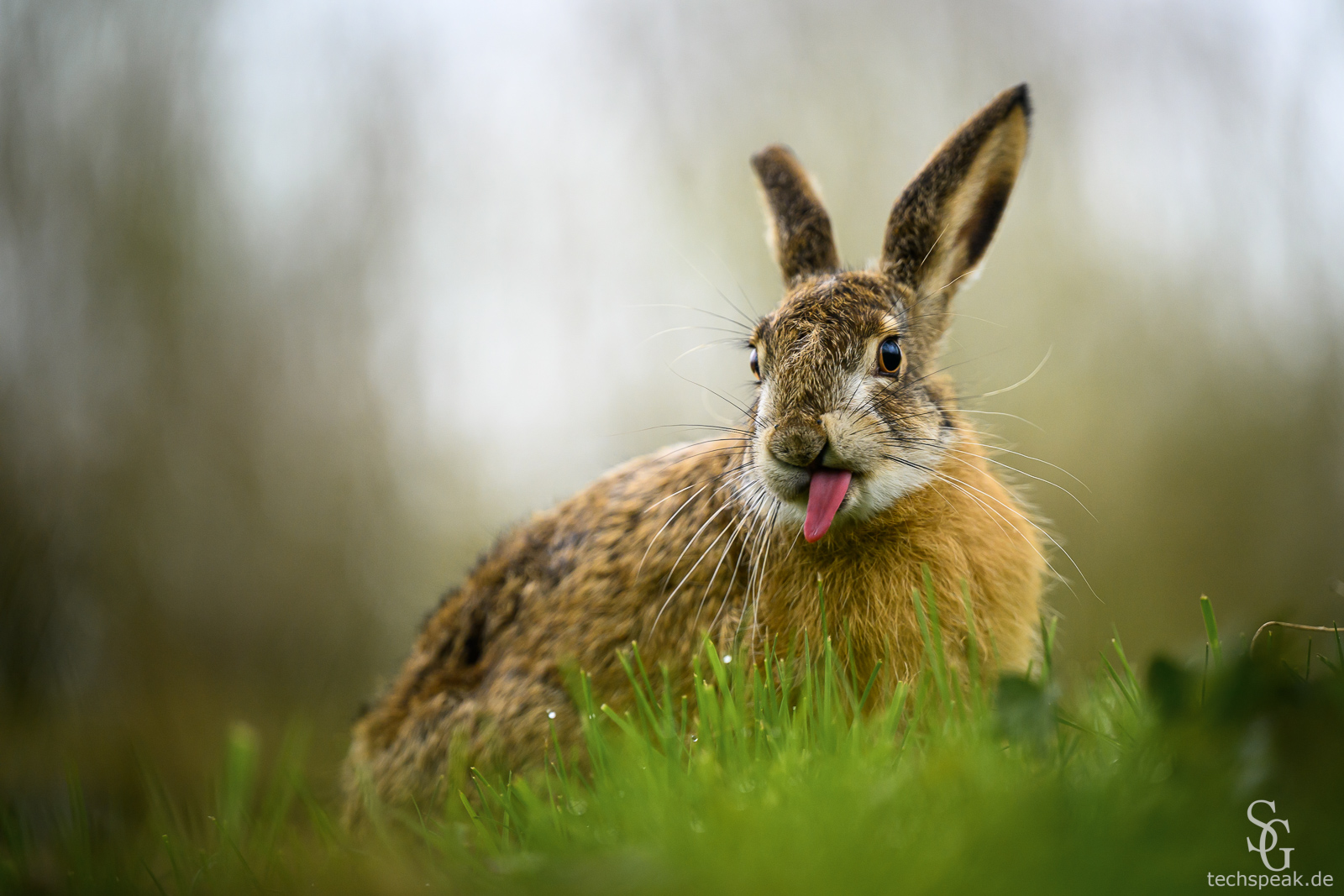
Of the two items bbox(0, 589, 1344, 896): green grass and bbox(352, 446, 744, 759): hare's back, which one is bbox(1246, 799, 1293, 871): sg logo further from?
bbox(352, 446, 744, 759): hare's back

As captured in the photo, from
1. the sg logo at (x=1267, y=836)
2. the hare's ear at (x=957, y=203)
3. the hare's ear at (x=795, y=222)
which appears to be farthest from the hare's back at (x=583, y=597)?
the sg logo at (x=1267, y=836)

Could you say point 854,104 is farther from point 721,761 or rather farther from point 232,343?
point 721,761

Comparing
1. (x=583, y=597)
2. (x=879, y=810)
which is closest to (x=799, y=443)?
(x=583, y=597)

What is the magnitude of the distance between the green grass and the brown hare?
1.90ft

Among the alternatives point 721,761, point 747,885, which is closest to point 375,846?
point 721,761

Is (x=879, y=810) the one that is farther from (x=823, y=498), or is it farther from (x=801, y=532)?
(x=801, y=532)

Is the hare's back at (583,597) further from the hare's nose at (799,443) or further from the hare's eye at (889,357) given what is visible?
the hare's eye at (889,357)

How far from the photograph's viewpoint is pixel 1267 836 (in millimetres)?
1198

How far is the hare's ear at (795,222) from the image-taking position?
3.33 m

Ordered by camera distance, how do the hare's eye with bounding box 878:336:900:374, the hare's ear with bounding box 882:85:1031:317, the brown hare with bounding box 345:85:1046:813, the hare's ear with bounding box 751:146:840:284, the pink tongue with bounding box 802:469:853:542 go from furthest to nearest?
the hare's ear with bounding box 751:146:840:284 < the hare's ear with bounding box 882:85:1031:317 < the hare's eye with bounding box 878:336:900:374 < the brown hare with bounding box 345:85:1046:813 < the pink tongue with bounding box 802:469:853:542

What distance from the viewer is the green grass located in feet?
3.83

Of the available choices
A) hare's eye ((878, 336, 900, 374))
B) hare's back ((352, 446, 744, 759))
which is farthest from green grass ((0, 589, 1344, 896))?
hare's eye ((878, 336, 900, 374))

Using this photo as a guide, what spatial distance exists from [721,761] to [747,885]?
71 centimetres

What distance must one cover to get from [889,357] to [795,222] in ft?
2.77
